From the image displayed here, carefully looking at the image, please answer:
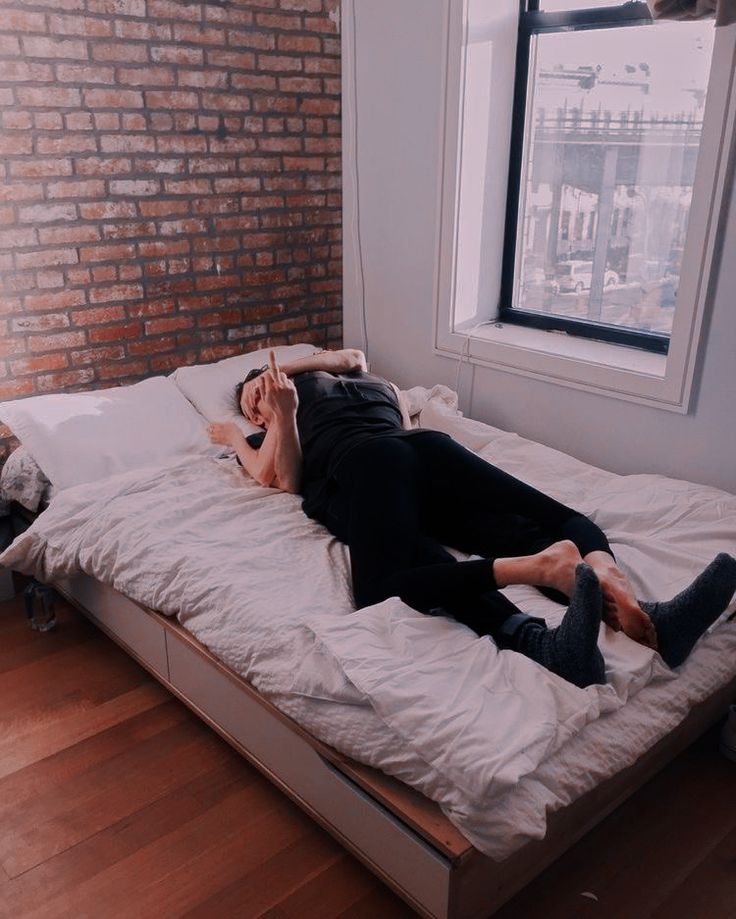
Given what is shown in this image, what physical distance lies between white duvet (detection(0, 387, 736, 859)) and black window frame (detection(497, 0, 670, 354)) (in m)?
0.58

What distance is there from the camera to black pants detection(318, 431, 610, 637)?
1.80 meters

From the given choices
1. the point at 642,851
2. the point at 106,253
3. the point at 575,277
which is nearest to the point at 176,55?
the point at 106,253

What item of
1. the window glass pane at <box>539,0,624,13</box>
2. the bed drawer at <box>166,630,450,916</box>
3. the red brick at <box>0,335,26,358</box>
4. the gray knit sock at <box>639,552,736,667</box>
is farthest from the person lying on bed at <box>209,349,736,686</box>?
the window glass pane at <box>539,0,624,13</box>

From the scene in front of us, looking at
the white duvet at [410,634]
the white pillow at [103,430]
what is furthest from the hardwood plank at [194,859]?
A: the white pillow at [103,430]

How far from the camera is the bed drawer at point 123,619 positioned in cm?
218

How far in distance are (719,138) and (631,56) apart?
0.65 meters

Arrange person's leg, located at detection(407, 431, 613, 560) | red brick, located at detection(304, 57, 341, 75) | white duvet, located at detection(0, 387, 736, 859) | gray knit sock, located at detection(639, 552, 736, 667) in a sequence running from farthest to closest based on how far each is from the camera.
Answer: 1. red brick, located at detection(304, 57, 341, 75)
2. person's leg, located at detection(407, 431, 613, 560)
3. gray knit sock, located at detection(639, 552, 736, 667)
4. white duvet, located at detection(0, 387, 736, 859)

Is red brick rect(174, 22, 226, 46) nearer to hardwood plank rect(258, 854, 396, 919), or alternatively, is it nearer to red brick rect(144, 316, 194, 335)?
red brick rect(144, 316, 194, 335)

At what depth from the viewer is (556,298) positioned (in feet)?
10.4

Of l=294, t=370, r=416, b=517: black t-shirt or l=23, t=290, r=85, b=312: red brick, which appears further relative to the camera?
l=23, t=290, r=85, b=312: red brick

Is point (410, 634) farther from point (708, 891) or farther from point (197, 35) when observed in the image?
point (197, 35)

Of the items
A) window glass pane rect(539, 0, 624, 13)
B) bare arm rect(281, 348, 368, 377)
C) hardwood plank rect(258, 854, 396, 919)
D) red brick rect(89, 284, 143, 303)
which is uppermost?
window glass pane rect(539, 0, 624, 13)

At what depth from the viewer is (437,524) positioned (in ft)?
7.20

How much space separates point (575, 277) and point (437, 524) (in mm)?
1355
